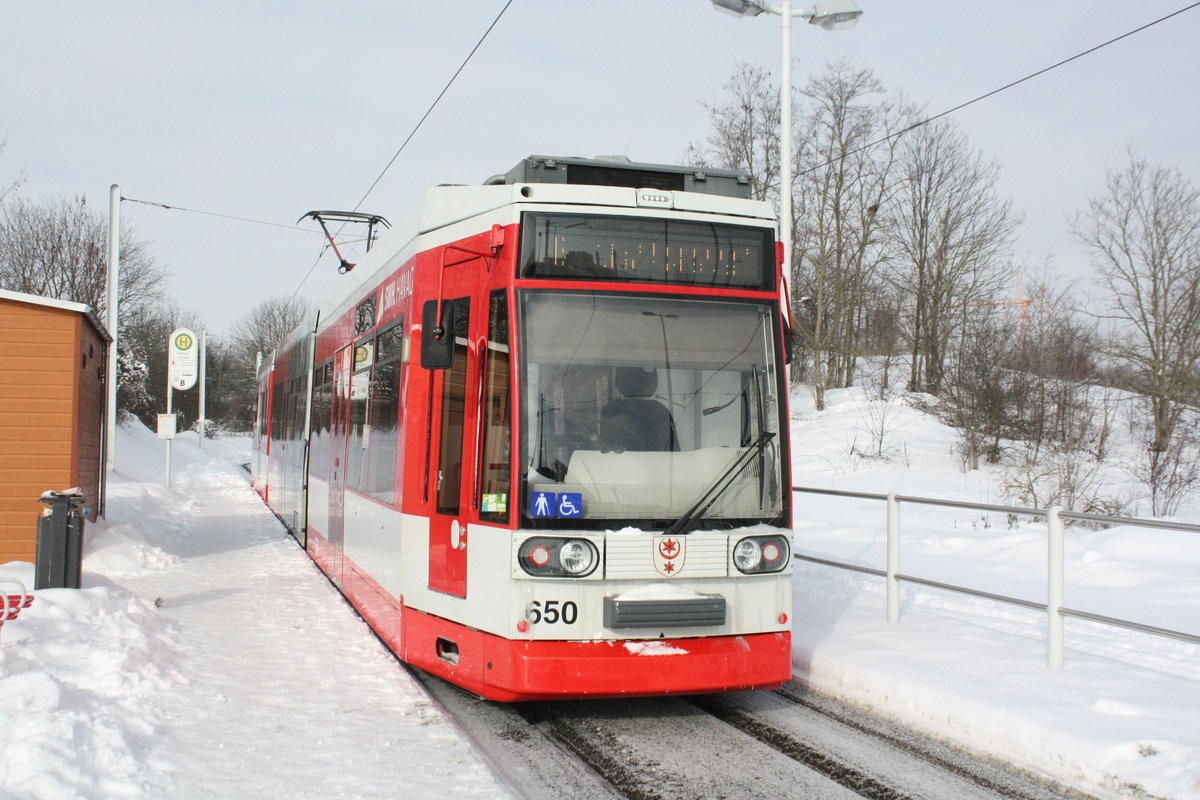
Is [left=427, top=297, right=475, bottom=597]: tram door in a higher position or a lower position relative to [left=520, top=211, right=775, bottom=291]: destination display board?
lower

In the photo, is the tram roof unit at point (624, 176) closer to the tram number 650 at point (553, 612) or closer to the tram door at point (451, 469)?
the tram door at point (451, 469)

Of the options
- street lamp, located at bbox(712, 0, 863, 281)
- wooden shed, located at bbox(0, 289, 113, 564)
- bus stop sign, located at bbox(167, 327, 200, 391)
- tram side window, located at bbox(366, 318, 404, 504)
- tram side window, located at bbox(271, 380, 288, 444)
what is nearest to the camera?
tram side window, located at bbox(366, 318, 404, 504)

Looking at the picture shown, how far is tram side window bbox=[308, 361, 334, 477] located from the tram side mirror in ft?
16.8

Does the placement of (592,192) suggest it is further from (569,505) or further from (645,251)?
(569,505)

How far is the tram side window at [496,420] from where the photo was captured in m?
5.71

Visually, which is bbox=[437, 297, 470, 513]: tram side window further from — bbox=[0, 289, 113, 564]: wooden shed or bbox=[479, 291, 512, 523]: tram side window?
bbox=[0, 289, 113, 564]: wooden shed

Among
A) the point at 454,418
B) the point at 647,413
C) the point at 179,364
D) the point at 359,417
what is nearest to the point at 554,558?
the point at 647,413

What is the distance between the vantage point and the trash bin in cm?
892

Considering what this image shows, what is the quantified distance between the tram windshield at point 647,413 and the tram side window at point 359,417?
3.14 meters

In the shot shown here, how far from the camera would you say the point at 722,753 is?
18.2 feet

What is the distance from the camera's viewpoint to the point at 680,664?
5.66 meters

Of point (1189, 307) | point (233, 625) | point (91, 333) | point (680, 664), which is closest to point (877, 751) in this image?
point (680, 664)

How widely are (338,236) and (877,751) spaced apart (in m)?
14.3

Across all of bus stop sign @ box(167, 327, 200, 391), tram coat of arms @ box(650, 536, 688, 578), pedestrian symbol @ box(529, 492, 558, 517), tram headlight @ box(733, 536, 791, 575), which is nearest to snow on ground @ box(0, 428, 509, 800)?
pedestrian symbol @ box(529, 492, 558, 517)
